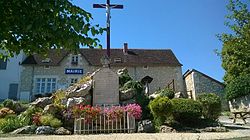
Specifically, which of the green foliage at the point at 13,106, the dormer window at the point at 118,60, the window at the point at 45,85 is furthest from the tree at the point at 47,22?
the dormer window at the point at 118,60

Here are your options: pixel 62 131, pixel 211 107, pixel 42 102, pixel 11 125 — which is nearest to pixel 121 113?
pixel 62 131

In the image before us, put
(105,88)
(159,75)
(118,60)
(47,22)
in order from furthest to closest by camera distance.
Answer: (118,60)
(159,75)
(105,88)
(47,22)

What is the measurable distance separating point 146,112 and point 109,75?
2.63 m

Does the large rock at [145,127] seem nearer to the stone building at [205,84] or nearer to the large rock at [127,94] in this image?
the large rock at [127,94]

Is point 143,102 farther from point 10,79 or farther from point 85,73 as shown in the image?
point 10,79

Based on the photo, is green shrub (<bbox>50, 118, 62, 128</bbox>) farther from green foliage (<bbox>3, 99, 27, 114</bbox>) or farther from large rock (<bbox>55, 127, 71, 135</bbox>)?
green foliage (<bbox>3, 99, 27, 114</bbox>)

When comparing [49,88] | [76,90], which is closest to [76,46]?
[76,90]

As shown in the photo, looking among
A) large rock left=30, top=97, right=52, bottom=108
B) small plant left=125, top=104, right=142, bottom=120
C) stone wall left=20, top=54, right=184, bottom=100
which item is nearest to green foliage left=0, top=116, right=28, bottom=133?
large rock left=30, top=97, right=52, bottom=108

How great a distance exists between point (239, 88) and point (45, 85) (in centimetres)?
1864

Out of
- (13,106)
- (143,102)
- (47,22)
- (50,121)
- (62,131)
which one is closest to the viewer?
(47,22)

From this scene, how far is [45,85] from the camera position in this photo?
27844 millimetres

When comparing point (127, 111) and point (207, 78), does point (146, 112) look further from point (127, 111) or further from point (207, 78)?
point (207, 78)

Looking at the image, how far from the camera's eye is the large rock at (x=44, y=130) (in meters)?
9.38

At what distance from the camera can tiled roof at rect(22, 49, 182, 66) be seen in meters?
28.7
